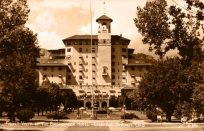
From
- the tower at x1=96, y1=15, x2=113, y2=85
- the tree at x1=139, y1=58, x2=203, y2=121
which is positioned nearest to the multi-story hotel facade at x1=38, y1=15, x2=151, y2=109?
the tower at x1=96, y1=15, x2=113, y2=85

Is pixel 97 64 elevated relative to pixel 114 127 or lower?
elevated

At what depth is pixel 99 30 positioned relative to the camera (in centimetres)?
16925

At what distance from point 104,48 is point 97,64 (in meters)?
6.62

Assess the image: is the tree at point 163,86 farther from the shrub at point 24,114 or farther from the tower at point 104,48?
the tower at point 104,48

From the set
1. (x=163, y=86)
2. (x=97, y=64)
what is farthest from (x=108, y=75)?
(x=163, y=86)

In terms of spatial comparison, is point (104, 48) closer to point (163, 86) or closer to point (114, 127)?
Answer: point (163, 86)

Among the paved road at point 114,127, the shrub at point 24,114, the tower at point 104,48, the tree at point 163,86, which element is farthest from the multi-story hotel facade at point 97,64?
the paved road at point 114,127

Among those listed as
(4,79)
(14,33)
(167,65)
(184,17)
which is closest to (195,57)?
(184,17)

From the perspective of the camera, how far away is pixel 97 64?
17000 centimetres

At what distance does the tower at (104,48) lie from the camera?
168 m

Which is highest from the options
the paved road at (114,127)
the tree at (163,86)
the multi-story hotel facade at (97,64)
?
the multi-story hotel facade at (97,64)

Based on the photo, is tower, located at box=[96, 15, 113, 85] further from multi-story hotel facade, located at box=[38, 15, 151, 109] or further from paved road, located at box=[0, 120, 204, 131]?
paved road, located at box=[0, 120, 204, 131]

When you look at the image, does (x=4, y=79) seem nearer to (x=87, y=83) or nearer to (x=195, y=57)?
(x=195, y=57)

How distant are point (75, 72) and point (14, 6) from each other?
13451cm
